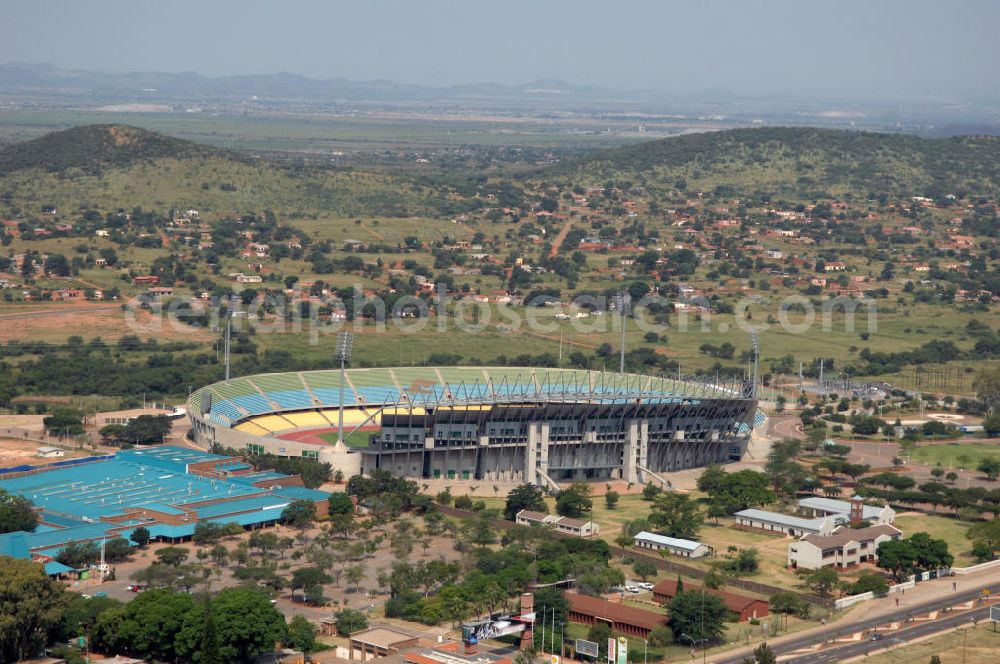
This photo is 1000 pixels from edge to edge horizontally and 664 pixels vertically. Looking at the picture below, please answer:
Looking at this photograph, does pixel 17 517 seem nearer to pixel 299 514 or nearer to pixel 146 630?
pixel 299 514

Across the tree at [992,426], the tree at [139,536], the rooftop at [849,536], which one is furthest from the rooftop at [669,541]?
the tree at [992,426]

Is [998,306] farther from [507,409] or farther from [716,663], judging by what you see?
[716,663]

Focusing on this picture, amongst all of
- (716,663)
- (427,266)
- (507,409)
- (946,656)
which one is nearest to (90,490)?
(507,409)

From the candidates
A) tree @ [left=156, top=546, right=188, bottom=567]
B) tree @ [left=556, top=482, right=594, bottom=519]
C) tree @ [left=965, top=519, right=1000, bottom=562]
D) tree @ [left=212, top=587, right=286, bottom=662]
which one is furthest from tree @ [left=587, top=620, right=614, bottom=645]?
tree @ [left=965, top=519, right=1000, bottom=562]

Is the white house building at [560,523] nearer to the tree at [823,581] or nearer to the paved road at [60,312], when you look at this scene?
the tree at [823,581]

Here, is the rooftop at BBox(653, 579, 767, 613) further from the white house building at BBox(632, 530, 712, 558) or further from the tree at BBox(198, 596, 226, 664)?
the tree at BBox(198, 596, 226, 664)

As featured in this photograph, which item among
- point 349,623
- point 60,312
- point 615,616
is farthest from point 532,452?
point 60,312

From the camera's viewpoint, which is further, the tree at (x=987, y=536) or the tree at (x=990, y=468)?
the tree at (x=990, y=468)
